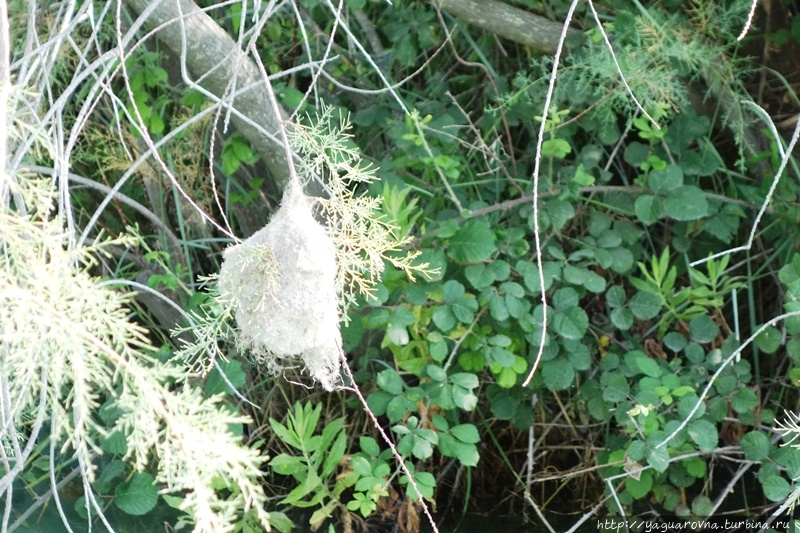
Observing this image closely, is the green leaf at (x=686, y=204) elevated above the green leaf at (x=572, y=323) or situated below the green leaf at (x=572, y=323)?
above

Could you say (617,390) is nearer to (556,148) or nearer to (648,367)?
(648,367)

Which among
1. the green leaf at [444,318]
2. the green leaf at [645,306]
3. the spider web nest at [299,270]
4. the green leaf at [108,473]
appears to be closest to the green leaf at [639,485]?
the green leaf at [645,306]

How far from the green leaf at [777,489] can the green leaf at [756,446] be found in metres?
0.07

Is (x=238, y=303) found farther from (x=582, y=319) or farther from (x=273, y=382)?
(x=273, y=382)

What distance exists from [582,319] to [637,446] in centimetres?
27

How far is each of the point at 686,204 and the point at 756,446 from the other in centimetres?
48

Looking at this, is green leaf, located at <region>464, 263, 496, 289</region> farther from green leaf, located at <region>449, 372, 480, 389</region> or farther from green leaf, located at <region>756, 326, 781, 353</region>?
green leaf, located at <region>756, 326, 781, 353</region>

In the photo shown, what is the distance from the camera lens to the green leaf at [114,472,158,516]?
1.72m

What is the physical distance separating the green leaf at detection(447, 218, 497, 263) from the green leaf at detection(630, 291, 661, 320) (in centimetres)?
33

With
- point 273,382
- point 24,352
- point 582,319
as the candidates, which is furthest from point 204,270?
point 24,352

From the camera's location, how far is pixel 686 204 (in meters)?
1.77

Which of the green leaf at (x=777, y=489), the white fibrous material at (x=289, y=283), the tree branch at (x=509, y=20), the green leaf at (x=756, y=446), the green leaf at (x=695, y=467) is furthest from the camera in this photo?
the tree branch at (x=509, y=20)

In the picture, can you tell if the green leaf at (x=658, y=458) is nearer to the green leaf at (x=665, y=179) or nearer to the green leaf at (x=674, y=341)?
the green leaf at (x=674, y=341)

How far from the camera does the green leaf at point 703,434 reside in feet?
5.37
